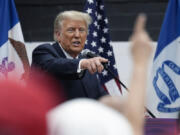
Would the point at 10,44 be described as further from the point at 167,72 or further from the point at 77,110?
the point at 77,110

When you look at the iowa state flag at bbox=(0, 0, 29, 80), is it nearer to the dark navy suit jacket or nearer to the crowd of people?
the dark navy suit jacket

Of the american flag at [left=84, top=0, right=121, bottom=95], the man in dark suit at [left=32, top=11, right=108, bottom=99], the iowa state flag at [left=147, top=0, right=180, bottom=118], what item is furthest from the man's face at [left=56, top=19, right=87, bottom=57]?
the american flag at [left=84, top=0, right=121, bottom=95]

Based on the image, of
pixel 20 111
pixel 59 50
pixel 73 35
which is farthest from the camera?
pixel 73 35

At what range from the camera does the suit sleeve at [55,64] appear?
3652 mm

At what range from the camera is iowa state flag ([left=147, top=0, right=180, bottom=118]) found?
5.32 m

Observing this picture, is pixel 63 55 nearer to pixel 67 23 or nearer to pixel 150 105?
pixel 67 23

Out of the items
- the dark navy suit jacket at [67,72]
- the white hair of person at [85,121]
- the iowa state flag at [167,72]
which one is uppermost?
the white hair of person at [85,121]

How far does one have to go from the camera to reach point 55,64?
3.70 meters

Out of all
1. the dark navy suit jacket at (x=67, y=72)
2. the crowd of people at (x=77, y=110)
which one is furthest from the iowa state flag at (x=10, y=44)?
the crowd of people at (x=77, y=110)

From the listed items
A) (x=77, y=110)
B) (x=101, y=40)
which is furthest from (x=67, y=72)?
(x=77, y=110)

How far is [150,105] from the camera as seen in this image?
5395 millimetres

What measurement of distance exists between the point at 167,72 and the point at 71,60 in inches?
76.6

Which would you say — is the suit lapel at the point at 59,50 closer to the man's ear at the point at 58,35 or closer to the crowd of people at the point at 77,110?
the man's ear at the point at 58,35

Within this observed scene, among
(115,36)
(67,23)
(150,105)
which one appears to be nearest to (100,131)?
(67,23)
